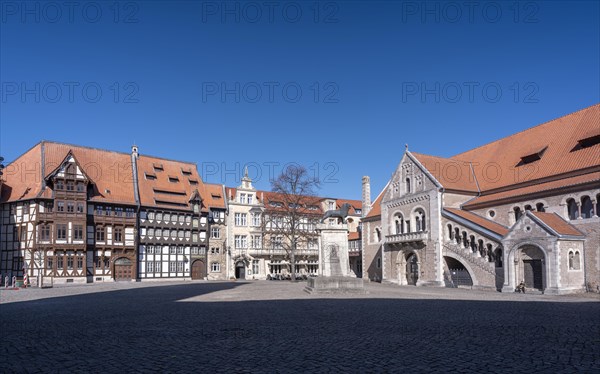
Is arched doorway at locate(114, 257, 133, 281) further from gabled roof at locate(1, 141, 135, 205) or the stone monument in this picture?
the stone monument

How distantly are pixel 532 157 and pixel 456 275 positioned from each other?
11.2 m

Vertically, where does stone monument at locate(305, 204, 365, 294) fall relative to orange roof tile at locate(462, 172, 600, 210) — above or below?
below

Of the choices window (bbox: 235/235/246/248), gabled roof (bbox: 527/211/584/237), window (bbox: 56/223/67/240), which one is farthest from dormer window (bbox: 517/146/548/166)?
window (bbox: 56/223/67/240)

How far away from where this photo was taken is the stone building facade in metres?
30.5

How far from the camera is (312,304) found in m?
21.4

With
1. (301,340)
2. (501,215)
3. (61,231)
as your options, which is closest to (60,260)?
(61,231)

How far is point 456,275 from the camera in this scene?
38.2m

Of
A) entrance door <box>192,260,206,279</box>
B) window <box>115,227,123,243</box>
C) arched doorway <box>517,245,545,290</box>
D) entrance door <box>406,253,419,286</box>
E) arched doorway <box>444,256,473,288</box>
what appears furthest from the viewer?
entrance door <box>192,260,206,279</box>

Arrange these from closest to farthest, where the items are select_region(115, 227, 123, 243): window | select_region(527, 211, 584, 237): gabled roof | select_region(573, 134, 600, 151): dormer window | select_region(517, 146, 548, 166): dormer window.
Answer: select_region(527, 211, 584, 237): gabled roof < select_region(573, 134, 600, 151): dormer window < select_region(517, 146, 548, 166): dormer window < select_region(115, 227, 123, 243): window

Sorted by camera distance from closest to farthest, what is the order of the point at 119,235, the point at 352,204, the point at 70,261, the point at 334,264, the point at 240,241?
the point at 334,264 → the point at 70,261 → the point at 119,235 → the point at 240,241 → the point at 352,204

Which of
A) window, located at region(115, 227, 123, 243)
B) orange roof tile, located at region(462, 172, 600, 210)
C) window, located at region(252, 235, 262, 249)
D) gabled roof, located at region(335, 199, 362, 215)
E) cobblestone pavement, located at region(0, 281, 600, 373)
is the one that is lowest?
cobblestone pavement, located at region(0, 281, 600, 373)

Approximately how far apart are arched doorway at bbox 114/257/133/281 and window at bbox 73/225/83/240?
5.17 metres

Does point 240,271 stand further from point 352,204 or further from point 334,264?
point 334,264

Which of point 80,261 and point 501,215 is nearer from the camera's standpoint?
point 501,215
